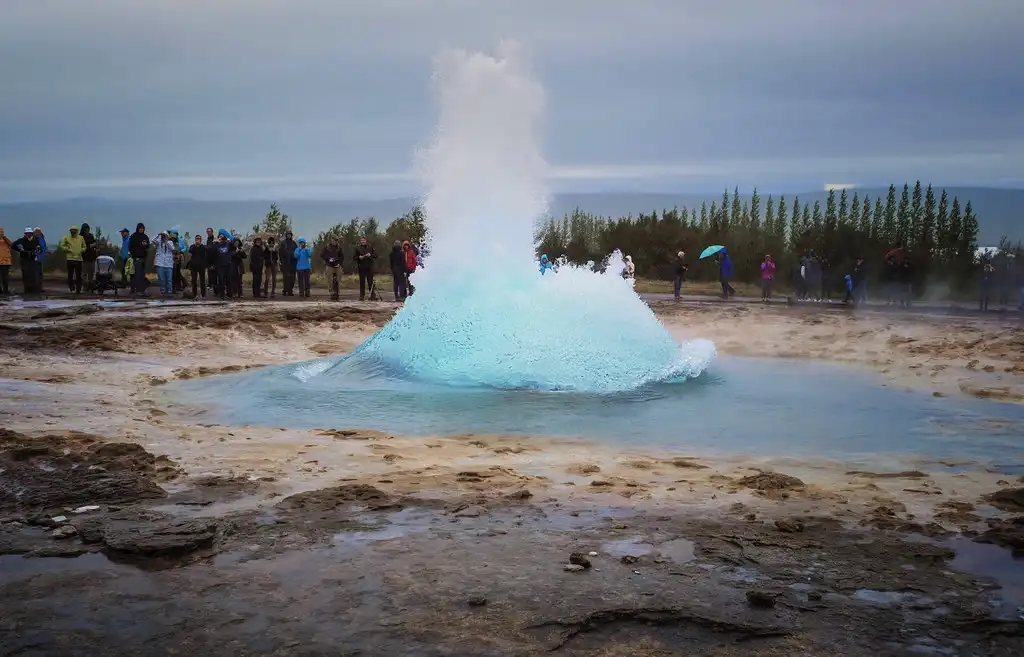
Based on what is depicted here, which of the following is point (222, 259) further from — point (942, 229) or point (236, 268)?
point (942, 229)

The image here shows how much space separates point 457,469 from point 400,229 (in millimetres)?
35635

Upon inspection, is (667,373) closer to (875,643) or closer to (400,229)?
(875,643)

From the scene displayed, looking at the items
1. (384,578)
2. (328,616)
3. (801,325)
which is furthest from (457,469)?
(801,325)

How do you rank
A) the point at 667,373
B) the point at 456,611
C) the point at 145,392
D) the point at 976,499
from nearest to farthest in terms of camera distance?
the point at 456,611
the point at 976,499
the point at 145,392
the point at 667,373

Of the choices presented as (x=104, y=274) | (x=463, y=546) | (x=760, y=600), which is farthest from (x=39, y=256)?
(x=760, y=600)

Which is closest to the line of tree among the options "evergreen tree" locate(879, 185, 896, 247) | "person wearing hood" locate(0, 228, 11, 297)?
"evergreen tree" locate(879, 185, 896, 247)

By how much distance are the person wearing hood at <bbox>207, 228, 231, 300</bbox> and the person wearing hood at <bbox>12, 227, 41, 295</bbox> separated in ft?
11.4

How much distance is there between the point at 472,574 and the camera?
187 inches

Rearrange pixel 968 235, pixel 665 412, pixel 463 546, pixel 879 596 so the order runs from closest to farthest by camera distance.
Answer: pixel 879 596, pixel 463 546, pixel 665 412, pixel 968 235

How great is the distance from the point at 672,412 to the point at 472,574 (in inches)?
211

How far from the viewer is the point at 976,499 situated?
6410 millimetres

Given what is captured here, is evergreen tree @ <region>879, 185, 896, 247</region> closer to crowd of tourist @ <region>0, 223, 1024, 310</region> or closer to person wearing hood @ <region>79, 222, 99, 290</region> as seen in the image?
crowd of tourist @ <region>0, 223, 1024, 310</region>

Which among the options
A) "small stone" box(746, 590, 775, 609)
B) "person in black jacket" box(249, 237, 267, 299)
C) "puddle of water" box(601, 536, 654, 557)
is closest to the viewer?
"small stone" box(746, 590, 775, 609)

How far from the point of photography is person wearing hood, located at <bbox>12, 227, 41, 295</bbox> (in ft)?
71.6
